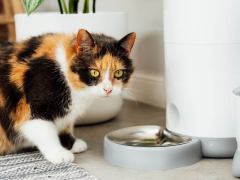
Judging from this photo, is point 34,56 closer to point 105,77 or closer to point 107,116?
point 105,77

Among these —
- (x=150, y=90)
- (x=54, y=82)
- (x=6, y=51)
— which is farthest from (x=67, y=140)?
(x=150, y=90)

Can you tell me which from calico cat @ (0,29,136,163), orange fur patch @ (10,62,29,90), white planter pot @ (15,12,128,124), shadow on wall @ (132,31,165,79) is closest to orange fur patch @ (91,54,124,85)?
calico cat @ (0,29,136,163)

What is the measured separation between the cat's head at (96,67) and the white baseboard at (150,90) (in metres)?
0.78

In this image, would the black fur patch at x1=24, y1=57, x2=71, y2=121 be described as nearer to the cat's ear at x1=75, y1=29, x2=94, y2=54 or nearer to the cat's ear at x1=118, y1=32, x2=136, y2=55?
the cat's ear at x1=75, y1=29, x2=94, y2=54

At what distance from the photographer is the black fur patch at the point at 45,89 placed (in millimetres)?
1219

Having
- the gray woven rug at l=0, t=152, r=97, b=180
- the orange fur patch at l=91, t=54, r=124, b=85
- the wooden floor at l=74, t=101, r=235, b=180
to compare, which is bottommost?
the wooden floor at l=74, t=101, r=235, b=180

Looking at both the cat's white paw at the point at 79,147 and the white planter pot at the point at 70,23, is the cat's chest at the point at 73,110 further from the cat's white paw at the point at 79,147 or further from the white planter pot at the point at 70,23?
the white planter pot at the point at 70,23

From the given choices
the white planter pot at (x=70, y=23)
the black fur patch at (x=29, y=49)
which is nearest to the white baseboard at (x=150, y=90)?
the white planter pot at (x=70, y=23)

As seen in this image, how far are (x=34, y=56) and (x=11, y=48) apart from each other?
0.39ft

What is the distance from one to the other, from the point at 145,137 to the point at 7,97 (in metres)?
0.48

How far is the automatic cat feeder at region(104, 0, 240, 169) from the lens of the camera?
1.17 m

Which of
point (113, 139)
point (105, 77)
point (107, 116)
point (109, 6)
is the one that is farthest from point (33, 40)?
point (109, 6)

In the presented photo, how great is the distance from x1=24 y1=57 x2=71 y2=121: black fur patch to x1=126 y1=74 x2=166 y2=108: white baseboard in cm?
84

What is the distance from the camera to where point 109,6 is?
2.27 m
